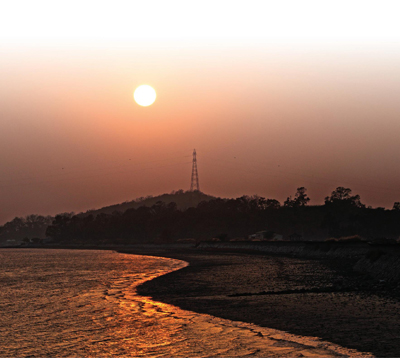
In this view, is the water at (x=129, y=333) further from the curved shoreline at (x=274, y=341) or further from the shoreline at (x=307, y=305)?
the shoreline at (x=307, y=305)

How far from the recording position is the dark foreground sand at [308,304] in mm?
17734

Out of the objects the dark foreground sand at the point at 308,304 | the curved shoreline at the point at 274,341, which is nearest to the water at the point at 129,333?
the curved shoreline at the point at 274,341

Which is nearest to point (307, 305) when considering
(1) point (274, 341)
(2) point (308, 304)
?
(2) point (308, 304)

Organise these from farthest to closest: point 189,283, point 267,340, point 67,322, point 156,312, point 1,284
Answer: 1. point 1,284
2. point 189,283
3. point 156,312
4. point 67,322
5. point 267,340

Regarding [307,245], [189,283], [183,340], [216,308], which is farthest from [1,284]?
[307,245]

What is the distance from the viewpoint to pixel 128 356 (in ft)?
51.8

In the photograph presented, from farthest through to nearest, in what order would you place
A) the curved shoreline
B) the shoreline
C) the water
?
the shoreline
the water
the curved shoreline

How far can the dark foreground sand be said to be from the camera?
58.2 feet

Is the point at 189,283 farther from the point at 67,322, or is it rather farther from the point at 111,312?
the point at 67,322

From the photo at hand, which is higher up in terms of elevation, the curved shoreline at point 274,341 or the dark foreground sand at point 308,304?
the dark foreground sand at point 308,304

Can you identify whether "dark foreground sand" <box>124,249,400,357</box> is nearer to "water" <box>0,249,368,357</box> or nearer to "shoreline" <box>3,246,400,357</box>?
"shoreline" <box>3,246,400,357</box>

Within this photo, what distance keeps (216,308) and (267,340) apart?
23.9ft

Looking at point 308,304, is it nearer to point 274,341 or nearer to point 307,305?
point 307,305

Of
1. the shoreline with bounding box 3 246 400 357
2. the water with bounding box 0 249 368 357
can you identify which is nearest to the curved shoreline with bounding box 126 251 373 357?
the water with bounding box 0 249 368 357
